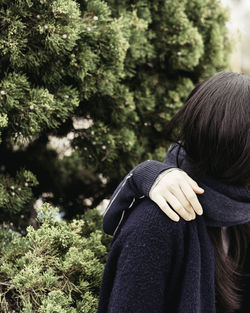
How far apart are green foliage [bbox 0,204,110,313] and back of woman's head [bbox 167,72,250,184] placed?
0.72 metres

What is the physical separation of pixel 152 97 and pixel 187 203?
1.33 m

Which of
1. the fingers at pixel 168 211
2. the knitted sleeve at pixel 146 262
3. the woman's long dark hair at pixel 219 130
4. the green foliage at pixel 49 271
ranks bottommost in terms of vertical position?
the green foliage at pixel 49 271

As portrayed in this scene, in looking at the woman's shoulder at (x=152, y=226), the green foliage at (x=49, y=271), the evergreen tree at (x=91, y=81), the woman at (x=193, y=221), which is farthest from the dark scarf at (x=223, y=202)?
the evergreen tree at (x=91, y=81)

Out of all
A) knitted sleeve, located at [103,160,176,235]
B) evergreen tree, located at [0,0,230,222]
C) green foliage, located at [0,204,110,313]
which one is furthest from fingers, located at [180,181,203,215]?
evergreen tree, located at [0,0,230,222]

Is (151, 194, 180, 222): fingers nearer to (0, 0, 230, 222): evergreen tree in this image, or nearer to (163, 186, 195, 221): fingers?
(163, 186, 195, 221): fingers

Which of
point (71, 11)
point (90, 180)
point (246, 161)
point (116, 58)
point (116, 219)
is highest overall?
point (71, 11)

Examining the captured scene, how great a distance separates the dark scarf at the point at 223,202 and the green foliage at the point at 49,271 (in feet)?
2.15

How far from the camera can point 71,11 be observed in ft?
5.17

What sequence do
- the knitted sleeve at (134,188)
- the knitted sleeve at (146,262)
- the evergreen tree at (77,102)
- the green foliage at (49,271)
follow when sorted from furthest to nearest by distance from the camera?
1. the evergreen tree at (77,102)
2. the green foliage at (49,271)
3. the knitted sleeve at (134,188)
4. the knitted sleeve at (146,262)

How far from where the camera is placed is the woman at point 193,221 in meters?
1.13

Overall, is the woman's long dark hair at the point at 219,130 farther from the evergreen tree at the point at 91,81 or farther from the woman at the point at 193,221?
the evergreen tree at the point at 91,81

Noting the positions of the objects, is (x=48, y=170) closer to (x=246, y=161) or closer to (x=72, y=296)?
(x=72, y=296)

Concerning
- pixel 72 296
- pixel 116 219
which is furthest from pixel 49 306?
pixel 116 219

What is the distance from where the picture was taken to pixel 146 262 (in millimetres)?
1124
